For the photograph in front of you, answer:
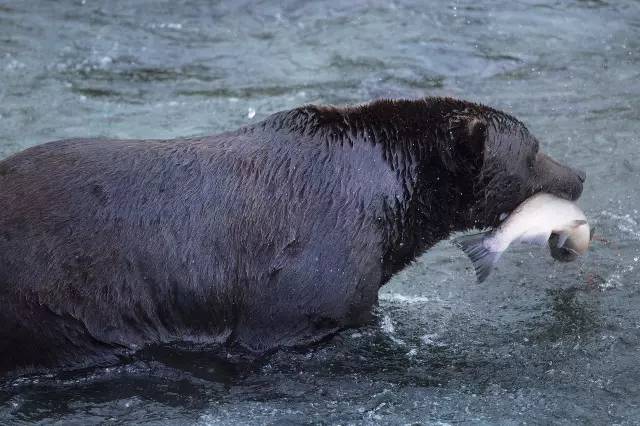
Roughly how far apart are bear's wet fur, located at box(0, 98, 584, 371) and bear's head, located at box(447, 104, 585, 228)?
0.02 metres

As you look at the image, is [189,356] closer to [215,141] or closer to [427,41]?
[215,141]

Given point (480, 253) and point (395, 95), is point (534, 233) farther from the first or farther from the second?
point (395, 95)

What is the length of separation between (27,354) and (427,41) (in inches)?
264

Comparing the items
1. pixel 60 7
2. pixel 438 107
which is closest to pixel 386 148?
pixel 438 107

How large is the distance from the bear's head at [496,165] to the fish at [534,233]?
14cm

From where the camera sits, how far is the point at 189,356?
600 centimetres

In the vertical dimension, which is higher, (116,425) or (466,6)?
(466,6)

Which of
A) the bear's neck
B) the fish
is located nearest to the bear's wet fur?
the bear's neck

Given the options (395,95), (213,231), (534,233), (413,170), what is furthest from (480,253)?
(213,231)

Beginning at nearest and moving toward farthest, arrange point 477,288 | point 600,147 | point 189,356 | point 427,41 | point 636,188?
point 189,356
point 477,288
point 636,188
point 600,147
point 427,41

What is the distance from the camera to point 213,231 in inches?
224

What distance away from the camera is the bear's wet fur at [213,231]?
5.55 meters

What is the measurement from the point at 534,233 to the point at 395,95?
1348 millimetres

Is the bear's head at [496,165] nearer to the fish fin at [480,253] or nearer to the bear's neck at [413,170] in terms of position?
the bear's neck at [413,170]
